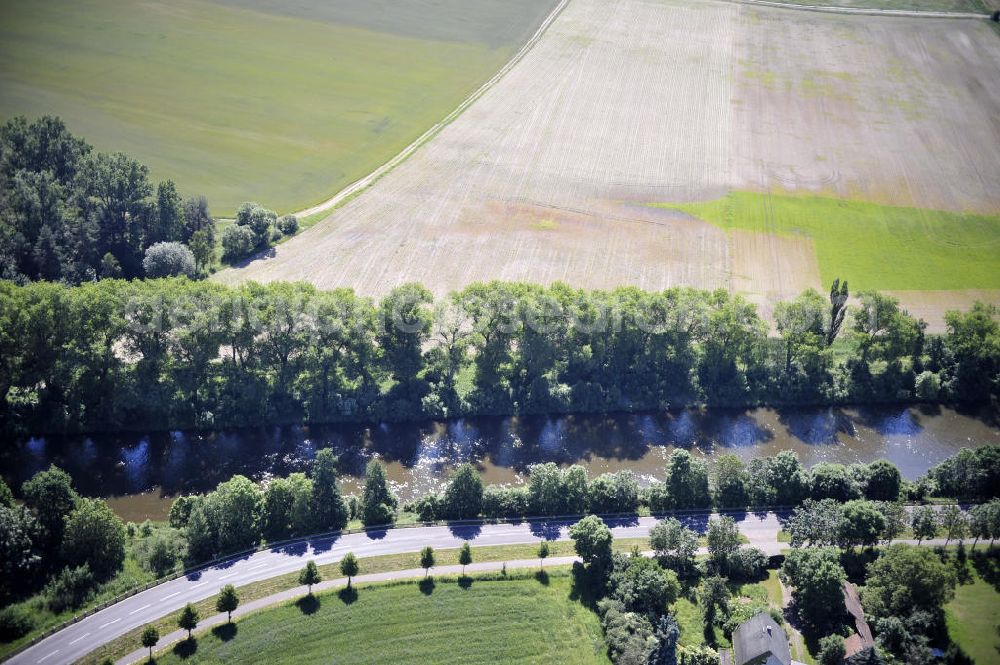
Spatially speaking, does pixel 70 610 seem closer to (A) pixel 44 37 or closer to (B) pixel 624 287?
(B) pixel 624 287

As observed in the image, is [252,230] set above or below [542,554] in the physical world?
above

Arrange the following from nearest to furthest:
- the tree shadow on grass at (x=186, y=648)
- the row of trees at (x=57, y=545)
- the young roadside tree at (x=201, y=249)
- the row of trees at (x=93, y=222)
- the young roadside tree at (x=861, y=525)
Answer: the tree shadow on grass at (x=186, y=648)
the row of trees at (x=57, y=545)
the young roadside tree at (x=861, y=525)
the row of trees at (x=93, y=222)
the young roadside tree at (x=201, y=249)

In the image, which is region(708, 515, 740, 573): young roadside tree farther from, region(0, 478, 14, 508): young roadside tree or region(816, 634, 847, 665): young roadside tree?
region(0, 478, 14, 508): young roadside tree

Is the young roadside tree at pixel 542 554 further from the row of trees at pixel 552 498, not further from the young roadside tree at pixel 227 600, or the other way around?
the young roadside tree at pixel 227 600

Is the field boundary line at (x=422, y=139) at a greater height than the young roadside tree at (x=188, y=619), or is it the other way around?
the field boundary line at (x=422, y=139)

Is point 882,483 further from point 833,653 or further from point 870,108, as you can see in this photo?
point 870,108

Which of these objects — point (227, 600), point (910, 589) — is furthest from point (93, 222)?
point (910, 589)

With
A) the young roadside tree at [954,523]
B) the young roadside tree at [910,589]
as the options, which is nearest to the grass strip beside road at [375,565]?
the young roadside tree at [910,589]

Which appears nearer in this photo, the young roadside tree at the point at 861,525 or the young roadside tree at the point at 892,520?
the young roadside tree at the point at 861,525
